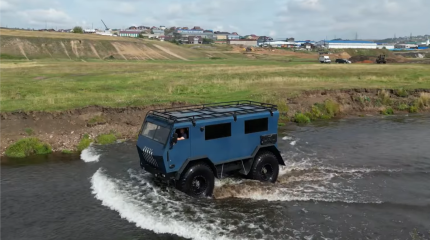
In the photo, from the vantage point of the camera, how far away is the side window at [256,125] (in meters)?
15.7

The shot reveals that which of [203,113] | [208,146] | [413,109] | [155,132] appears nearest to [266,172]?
[208,146]

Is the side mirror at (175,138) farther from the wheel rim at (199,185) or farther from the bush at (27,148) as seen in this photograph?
the bush at (27,148)

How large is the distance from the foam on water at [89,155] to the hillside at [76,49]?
76483mm

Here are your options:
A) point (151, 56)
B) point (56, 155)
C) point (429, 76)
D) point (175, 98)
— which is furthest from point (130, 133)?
point (151, 56)

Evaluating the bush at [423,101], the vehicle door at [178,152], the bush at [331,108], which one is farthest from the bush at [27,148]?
the bush at [423,101]

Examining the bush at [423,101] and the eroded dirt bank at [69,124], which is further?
the bush at [423,101]

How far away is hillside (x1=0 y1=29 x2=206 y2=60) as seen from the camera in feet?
301

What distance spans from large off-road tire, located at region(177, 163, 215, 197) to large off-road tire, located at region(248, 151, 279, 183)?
2118 millimetres

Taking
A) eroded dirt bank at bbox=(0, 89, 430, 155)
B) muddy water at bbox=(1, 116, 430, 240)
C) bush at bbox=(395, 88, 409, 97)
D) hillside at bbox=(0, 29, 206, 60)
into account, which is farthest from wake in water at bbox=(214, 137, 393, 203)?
hillside at bbox=(0, 29, 206, 60)

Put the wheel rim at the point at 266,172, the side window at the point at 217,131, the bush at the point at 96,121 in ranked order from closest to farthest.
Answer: the side window at the point at 217,131
the wheel rim at the point at 266,172
the bush at the point at 96,121

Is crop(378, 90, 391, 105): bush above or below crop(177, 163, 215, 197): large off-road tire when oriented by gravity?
above

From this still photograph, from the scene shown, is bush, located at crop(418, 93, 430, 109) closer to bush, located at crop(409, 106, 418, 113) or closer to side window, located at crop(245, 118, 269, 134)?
bush, located at crop(409, 106, 418, 113)

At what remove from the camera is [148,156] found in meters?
14.6

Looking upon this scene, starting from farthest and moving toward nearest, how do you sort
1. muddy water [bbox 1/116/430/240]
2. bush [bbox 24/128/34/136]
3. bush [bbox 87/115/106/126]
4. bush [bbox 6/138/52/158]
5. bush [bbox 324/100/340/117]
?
bush [bbox 324/100/340/117]
bush [bbox 87/115/106/126]
bush [bbox 24/128/34/136]
bush [bbox 6/138/52/158]
muddy water [bbox 1/116/430/240]
